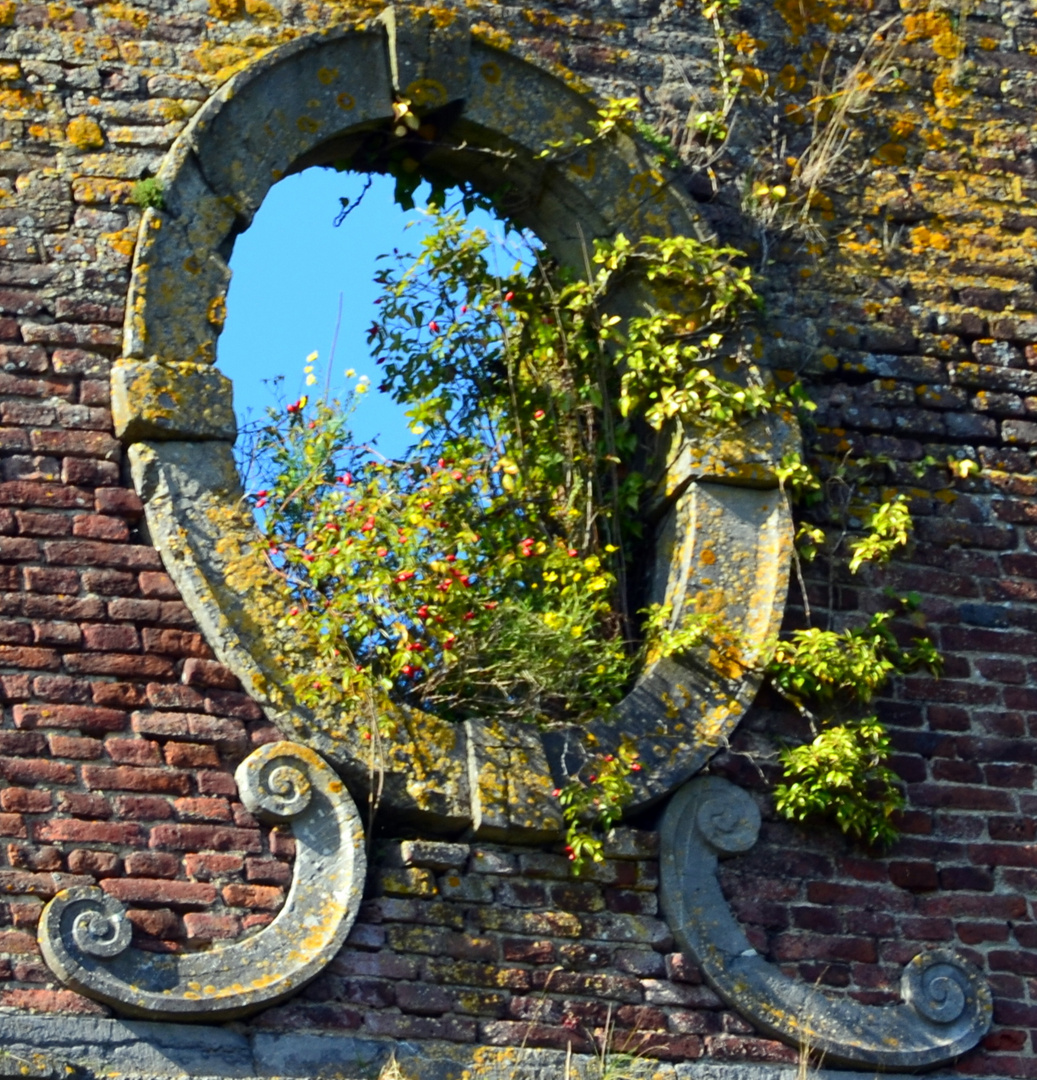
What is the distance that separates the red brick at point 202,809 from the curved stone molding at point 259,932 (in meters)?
0.07

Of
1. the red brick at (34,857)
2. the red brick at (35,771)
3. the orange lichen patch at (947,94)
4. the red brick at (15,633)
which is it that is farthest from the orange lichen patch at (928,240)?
the red brick at (34,857)

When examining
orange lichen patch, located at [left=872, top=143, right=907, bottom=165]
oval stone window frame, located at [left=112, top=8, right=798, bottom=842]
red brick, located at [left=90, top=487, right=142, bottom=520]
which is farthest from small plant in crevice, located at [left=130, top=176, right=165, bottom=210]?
orange lichen patch, located at [left=872, top=143, right=907, bottom=165]

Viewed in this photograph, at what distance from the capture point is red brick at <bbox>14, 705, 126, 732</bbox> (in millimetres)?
5930

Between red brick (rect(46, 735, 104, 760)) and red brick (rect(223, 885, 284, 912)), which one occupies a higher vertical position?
red brick (rect(46, 735, 104, 760))

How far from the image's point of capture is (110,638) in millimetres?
6074

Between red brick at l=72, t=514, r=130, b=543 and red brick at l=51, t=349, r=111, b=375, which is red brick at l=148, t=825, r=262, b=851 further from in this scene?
red brick at l=51, t=349, r=111, b=375

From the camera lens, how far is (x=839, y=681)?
21.7 feet

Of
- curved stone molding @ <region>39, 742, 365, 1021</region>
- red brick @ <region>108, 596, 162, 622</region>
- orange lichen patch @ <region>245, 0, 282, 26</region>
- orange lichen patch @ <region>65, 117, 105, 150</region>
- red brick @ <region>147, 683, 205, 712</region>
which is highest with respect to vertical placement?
orange lichen patch @ <region>245, 0, 282, 26</region>

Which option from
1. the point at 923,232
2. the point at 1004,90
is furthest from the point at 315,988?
the point at 1004,90

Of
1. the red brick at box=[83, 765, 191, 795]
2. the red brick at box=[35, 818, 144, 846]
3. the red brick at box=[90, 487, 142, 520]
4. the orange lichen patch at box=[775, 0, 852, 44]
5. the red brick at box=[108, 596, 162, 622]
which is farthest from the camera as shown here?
the orange lichen patch at box=[775, 0, 852, 44]

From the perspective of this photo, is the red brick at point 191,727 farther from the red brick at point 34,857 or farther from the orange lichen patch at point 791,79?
the orange lichen patch at point 791,79

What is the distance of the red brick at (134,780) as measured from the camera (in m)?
5.91

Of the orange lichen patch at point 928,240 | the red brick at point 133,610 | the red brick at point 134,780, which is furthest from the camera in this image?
the orange lichen patch at point 928,240

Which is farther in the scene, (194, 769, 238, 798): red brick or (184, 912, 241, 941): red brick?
(194, 769, 238, 798): red brick
